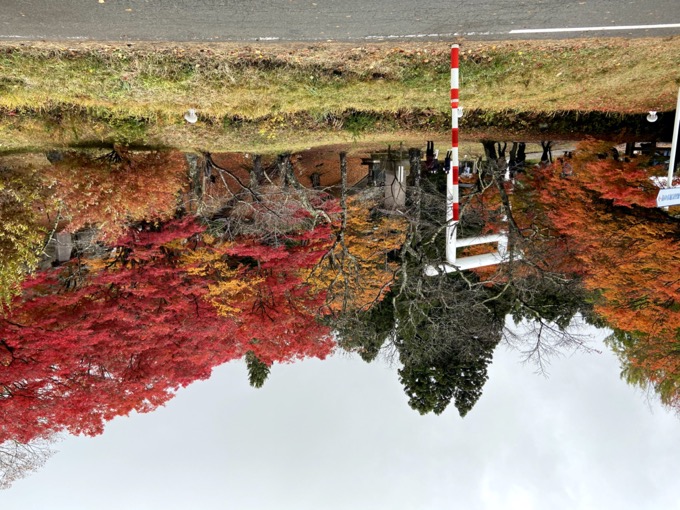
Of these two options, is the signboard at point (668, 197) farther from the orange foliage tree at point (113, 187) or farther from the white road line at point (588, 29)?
the orange foliage tree at point (113, 187)

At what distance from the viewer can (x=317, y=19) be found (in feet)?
24.5

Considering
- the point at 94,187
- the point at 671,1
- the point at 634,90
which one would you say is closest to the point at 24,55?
the point at 94,187

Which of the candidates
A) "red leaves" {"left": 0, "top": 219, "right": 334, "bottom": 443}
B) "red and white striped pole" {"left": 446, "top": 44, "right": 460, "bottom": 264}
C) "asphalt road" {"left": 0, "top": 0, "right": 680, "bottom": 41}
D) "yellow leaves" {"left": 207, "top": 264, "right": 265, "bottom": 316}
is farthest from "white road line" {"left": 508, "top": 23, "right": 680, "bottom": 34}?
"yellow leaves" {"left": 207, "top": 264, "right": 265, "bottom": 316}

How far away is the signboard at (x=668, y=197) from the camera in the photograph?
750 cm

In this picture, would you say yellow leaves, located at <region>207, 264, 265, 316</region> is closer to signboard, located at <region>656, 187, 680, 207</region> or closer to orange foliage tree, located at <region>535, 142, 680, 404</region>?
orange foliage tree, located at <region>535, 142, 680, 404</region>

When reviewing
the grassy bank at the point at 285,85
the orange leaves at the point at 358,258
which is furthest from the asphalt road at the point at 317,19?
the orange leaves at the point at 358,258

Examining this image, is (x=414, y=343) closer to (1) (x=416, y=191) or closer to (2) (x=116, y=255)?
(1) (x=416, y=191)

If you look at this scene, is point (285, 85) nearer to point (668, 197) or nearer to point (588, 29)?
point (588, 29)

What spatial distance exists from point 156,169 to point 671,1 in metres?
10.0

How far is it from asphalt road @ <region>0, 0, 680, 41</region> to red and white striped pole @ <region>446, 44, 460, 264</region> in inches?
26.6

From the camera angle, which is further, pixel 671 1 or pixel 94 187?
pixel 94 187

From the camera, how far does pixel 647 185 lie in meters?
9.03

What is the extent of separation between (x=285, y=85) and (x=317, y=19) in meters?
1.65

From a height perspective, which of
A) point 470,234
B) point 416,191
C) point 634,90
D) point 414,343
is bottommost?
point 414,343
